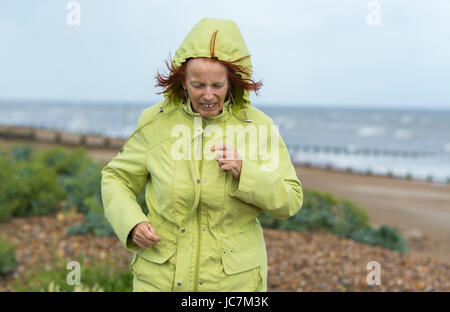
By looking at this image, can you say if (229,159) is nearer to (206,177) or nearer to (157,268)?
(206,177)

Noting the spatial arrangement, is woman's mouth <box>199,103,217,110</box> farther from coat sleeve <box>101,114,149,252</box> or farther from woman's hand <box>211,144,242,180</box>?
coat sleeve <box>101,114,149,252</box>

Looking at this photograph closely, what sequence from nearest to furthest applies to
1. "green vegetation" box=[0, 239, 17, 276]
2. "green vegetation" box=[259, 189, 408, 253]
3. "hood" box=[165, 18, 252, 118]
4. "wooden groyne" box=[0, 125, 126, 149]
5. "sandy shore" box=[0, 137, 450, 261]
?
"hood" box=[165, 18, 252, 118]
"green vegetation" box=[0, 239, 17, 276]
"green vegetation" box=[259, 189, 408, 253]
"sandy shore" box=[0, 137, 450, 261]
"wooden groyne" box=[0, 125, 126, 149]

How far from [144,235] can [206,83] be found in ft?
2.33

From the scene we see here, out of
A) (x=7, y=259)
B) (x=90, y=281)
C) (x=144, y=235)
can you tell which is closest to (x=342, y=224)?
(x=90, y=281)

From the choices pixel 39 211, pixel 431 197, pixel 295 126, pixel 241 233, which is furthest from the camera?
pixel 295 126

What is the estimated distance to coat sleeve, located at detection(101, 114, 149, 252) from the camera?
7.42 ft

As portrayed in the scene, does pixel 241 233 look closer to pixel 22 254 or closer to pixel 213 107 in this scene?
pixel 213 107

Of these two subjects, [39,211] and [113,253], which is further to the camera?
[39,211]

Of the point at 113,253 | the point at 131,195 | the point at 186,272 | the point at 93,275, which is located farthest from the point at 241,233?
the point at 113,253

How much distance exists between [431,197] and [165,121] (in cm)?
1279

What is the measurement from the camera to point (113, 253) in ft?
19.0

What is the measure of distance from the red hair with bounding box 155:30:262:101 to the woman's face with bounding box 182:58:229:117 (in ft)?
0.10

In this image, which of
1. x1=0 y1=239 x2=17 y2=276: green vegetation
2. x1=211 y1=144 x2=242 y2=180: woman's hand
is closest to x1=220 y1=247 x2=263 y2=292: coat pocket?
x1=211 y1=144 x2=242 y2=180: woman's hand
